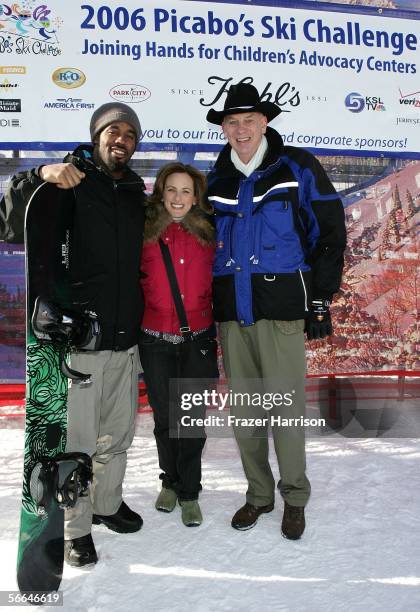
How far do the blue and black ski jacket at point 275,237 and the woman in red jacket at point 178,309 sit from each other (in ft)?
0.39

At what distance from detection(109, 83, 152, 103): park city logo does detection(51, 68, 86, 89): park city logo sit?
27cm

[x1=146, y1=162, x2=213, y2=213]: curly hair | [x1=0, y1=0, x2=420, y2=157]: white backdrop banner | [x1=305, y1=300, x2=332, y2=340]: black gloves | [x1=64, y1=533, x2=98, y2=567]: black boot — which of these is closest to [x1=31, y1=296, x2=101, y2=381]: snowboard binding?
[x1=146, y1=162, x2=213, y2=213]: curly hair

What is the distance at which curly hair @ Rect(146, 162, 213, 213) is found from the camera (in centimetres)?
266

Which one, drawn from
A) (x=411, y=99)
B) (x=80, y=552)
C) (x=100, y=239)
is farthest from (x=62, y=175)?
(x=411, y=99)

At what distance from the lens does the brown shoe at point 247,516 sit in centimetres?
280

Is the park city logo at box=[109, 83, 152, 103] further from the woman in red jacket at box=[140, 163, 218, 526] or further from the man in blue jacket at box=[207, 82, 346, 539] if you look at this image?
the woman in red jacket at box=[140, 163, 218, 526]

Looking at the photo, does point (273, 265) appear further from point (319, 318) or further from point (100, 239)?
point (100, 239)

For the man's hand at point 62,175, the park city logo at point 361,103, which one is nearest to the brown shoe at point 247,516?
the man's hand at point 62,175

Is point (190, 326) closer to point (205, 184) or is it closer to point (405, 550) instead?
point (205, 184)

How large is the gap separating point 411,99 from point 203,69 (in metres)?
2.00

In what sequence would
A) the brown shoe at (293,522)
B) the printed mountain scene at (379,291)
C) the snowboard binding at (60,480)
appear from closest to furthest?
the snowboard binding at (60,480)
the brown shoe at (293,522)
the printed mountain scene at (379,291)

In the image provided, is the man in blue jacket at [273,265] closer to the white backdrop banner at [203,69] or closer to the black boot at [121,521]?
the black boot at [121,521]

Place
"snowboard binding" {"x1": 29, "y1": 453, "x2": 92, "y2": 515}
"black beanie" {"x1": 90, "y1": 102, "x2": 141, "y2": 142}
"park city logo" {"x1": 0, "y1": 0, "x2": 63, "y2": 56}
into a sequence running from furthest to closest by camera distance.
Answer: "park city logo" {"x1": 0, "y1": 0, "x2": 63, "y2": 56}
"black beanie" {"x1": 90, "y1": 102, "x2": 141, "y2": 142}
"snowboard binding" {"x1": 29, "y1": 453, "x2": 92, "y2": 515}

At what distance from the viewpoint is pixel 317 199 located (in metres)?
2.69
